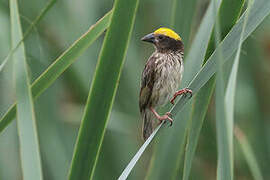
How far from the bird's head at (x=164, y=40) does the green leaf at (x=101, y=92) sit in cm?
Answer: 104

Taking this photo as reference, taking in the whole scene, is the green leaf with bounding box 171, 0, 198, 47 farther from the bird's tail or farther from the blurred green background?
the bird's tail

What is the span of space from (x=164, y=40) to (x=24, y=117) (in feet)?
4.66

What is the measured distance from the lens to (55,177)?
97.5 inches

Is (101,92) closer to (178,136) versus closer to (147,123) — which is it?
(178,136)

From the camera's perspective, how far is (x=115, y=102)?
298 centimetres

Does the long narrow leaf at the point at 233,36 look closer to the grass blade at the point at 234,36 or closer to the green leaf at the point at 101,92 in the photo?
the grass blade at the point at 234,36

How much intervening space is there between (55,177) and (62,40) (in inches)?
35.1

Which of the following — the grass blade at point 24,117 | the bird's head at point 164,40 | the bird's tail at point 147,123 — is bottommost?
the grass blade at point 24,117

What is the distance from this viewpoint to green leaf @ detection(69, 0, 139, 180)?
151 centimetres

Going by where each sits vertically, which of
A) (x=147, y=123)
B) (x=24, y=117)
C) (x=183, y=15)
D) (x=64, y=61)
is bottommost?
(x=24, y=117)

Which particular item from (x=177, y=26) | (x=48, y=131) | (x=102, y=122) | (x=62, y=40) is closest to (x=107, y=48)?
(x=102, y=122)

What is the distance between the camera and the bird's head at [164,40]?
8.52 feet

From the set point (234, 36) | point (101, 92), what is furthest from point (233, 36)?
point (101, 92)

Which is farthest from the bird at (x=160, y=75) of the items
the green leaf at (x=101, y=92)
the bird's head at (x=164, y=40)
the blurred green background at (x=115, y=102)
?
the green leaf at (x=101, y=92)
